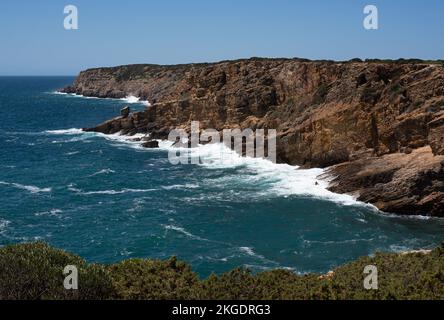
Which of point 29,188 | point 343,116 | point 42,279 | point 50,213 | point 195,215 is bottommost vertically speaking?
point 195,215

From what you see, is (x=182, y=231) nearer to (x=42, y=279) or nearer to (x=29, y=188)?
(x=29, y=188)

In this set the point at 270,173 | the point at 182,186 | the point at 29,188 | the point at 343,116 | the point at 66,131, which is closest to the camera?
the point at 29,188

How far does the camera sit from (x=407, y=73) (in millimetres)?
56375

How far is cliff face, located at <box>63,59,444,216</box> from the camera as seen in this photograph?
45.2m

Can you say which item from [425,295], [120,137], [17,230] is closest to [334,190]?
[17,230]

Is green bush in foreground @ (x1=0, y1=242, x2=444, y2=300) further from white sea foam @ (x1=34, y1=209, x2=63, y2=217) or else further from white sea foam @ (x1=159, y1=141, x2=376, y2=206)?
Answer: white sea foam @ (x1=159, y1=141, x2=376, y2=206)

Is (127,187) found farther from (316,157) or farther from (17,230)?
(316,157)

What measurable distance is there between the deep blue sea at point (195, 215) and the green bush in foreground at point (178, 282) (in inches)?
487

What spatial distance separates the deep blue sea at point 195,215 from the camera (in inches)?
1421

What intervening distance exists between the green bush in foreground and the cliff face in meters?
24.5

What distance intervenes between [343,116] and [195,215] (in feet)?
76.1

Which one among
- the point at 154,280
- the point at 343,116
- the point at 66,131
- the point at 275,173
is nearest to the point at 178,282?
the point at 154,280

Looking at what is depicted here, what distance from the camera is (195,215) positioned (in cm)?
4456

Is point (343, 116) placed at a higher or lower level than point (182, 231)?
higher
